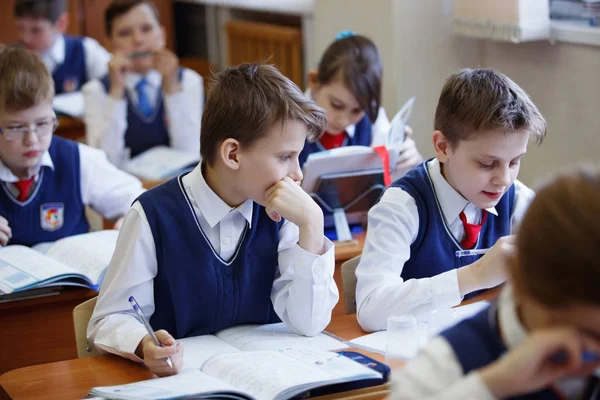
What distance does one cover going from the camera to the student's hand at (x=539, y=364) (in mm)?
920

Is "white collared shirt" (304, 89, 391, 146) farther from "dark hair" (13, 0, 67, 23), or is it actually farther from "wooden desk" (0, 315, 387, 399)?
"dark hair" (13, 0, 67, 23)

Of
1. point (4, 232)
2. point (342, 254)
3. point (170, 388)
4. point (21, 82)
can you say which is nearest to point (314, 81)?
point (342, 254)

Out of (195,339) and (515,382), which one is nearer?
(515,382)

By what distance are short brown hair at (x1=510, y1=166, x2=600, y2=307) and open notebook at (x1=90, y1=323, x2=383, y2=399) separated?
51 centimetres

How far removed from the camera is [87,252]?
7.97 feet

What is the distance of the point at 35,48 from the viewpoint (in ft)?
16.4

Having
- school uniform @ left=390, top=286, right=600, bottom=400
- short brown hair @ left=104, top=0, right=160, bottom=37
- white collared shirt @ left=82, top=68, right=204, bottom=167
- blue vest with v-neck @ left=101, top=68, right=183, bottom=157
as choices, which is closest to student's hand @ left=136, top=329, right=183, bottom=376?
school uniform @ left=390, top=286, right=600, bottom=400

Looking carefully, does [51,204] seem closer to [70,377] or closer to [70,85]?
[70,377]

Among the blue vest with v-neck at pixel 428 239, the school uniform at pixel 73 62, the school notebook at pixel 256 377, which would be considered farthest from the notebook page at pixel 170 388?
the school uniform at pixel 73 62

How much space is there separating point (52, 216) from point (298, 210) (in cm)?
127

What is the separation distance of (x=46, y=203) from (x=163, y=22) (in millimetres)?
4109

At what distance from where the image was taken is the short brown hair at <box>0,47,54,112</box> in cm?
248

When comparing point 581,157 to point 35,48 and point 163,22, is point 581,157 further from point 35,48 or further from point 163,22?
point 163,22

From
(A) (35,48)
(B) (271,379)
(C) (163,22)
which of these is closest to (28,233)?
(B) (271,379)
